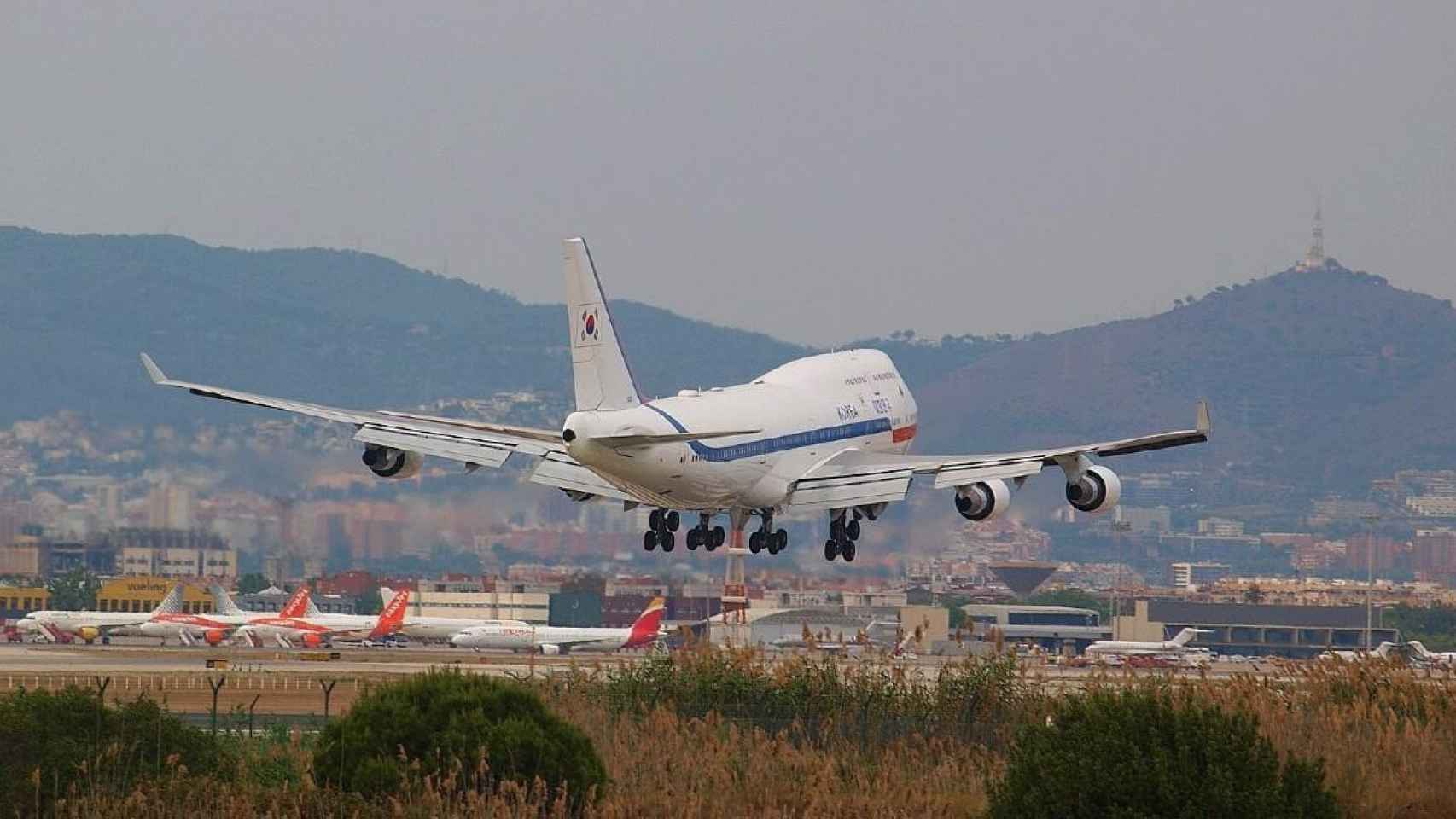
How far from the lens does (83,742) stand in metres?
34.0

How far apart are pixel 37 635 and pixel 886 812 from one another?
112 meters

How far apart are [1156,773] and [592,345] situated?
36057 millimetres

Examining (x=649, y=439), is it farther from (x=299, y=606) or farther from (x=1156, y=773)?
(x=299, y=606)

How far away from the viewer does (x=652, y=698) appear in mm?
43312

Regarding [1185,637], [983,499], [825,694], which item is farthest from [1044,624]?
[825,694]

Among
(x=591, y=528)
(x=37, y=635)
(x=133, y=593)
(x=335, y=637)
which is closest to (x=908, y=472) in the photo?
(x=591, y=528)

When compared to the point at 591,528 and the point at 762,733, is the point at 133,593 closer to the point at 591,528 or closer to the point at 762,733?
the point at 591,528

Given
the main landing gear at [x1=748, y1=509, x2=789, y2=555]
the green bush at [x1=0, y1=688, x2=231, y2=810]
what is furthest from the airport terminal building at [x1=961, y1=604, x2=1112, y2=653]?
the green bush at [x1=0, y1=688, x2=231, y2=810]

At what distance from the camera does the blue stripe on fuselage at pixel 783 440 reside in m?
62.3

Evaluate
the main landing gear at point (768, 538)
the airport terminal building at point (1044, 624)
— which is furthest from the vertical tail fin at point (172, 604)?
the main landing gear at point (768, 538)

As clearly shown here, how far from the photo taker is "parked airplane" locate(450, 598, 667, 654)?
426 feet

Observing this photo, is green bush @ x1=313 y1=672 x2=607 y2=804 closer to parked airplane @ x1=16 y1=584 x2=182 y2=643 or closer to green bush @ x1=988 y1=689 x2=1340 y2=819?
green bush @ x1=988 y1=689 x2=1340 y2=819

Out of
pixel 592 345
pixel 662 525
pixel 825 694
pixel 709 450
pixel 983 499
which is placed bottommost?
pixel 825 694

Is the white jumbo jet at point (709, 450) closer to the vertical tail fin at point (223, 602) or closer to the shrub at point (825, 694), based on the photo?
the shrub at point (825, 694)
